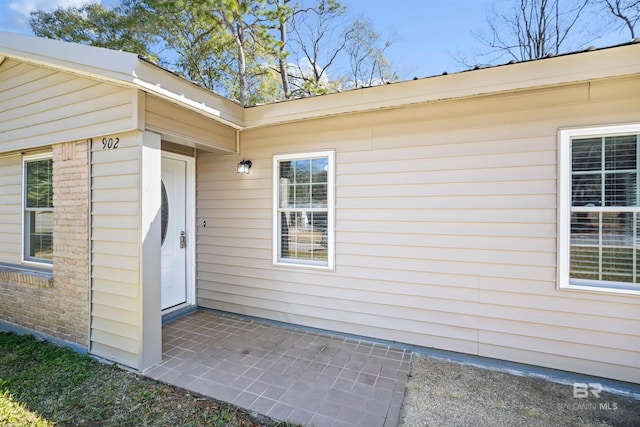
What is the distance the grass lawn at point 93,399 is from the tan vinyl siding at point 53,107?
2398 millimetres

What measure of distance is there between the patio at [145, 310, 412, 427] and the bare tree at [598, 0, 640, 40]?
31.1ft

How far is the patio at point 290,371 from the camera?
7.75ft

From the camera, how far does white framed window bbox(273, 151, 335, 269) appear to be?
3.73 m

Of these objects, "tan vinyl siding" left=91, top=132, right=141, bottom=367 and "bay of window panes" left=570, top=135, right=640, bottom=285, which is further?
"tan vinyl siding" left=91, top=132, right=141, bottom=367

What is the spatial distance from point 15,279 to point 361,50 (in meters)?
11.0

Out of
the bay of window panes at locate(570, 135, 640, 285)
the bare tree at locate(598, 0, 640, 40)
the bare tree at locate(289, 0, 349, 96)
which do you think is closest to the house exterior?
the bay of window panes at locate(570, 135, 640, 285)

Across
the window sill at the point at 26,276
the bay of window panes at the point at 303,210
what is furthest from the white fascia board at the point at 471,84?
the window sill at the point at 26,276

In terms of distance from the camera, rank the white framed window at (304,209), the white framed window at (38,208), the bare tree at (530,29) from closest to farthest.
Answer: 1. the white framed window at (304,209)
2. the white framed window at (38,208)
3. the bare tree at (530,29)

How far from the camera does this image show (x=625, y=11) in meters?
7.03

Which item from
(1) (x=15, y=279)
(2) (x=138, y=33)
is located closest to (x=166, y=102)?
(1) (x=15, y=279)

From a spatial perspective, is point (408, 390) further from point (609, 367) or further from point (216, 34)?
point (216, 34)

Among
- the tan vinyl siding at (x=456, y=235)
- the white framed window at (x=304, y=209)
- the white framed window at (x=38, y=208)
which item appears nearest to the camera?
the tan vinyl siding at (x=456, y=235)

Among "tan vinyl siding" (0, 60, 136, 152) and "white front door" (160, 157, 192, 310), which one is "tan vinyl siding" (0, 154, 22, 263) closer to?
"tan vinyl siding" (0, 60, 136, 152)

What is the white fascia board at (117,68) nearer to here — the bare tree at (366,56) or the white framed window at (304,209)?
the white framed window at (304,209)
